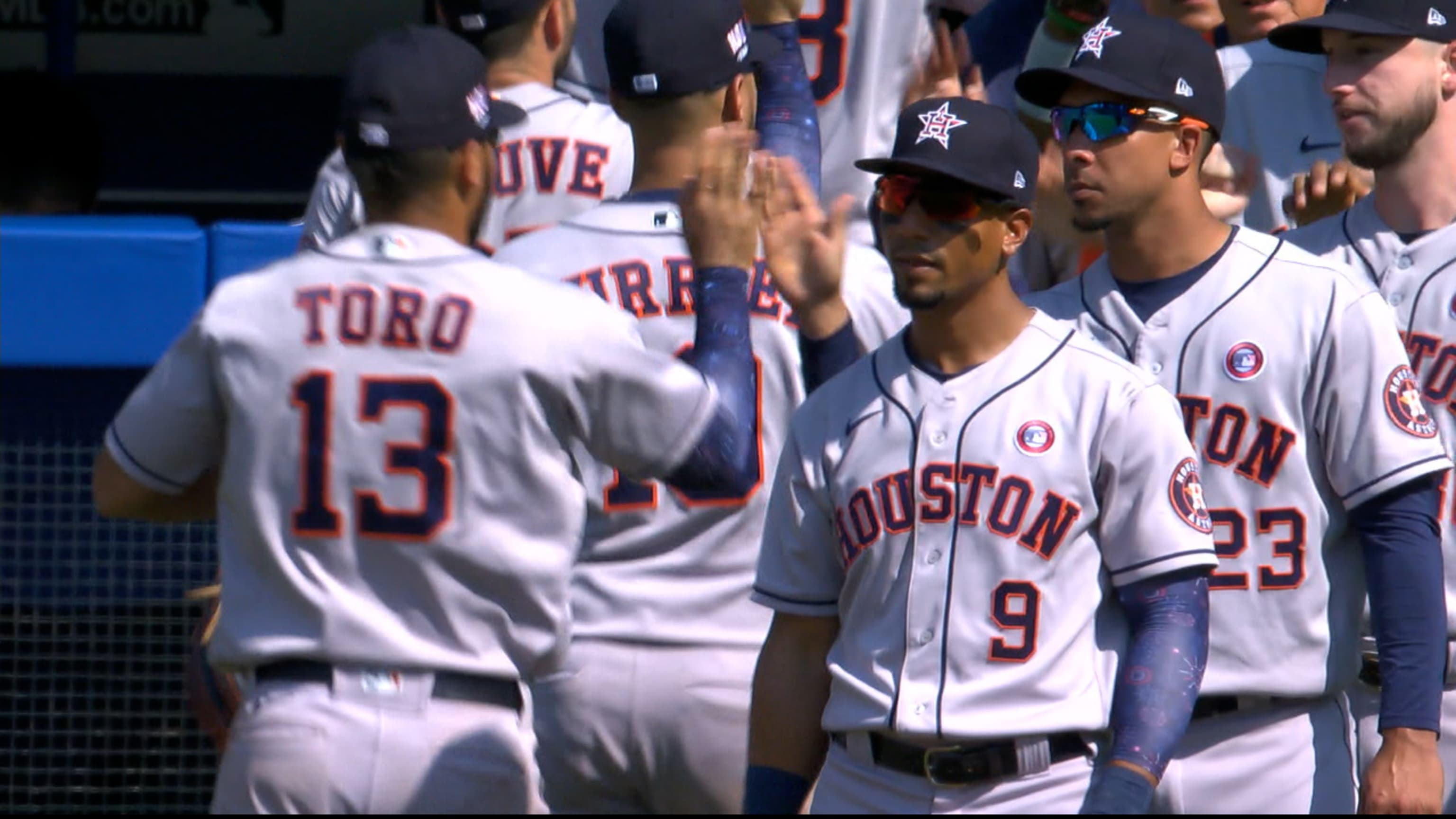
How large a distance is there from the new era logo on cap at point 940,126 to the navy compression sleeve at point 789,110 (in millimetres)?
1070

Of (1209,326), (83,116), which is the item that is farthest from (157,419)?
(83,116)

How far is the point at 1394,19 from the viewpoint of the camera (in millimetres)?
3836

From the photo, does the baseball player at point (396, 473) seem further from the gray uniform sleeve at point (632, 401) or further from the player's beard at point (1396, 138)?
the player's beard at point (1396, 138)

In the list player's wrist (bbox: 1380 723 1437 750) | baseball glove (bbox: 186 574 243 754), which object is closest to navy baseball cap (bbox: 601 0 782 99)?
baseball glove (bbox: 186 574 243 754)

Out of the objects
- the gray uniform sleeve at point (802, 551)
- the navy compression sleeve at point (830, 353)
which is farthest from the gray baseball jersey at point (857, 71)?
the gray uniform sleeve at point (802, 551)

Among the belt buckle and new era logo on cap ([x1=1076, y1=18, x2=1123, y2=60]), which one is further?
new era logo on cap ([x1=1076, y1=18, x2=1123, y2=60])

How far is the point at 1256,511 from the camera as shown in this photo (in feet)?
10.9

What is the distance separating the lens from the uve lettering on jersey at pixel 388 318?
110 inches

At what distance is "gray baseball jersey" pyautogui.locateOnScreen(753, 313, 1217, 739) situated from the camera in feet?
9.69

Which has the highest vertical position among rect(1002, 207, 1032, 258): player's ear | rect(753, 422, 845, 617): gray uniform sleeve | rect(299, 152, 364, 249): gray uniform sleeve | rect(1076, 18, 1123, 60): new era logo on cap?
rect(1076, 18, 1123, 60): new era logo on cap

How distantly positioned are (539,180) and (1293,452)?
5.12 feet

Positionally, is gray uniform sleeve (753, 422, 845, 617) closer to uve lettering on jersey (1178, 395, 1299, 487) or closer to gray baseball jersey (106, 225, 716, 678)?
gray baseball jersey (106, 225, 716, 678)

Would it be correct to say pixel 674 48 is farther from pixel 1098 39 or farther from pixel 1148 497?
pixel 1148 497

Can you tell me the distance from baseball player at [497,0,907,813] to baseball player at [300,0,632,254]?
62cm
